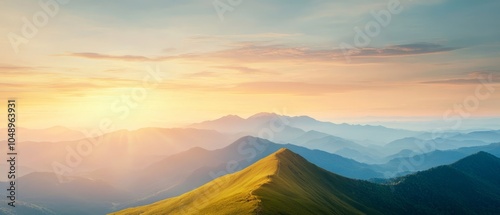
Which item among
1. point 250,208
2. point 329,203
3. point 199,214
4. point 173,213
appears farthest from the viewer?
point 173,213

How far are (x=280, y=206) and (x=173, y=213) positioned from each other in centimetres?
9637

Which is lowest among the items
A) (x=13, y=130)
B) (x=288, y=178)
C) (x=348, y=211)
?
(x=348, y=211)

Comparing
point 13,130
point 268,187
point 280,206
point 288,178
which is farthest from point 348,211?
point 13,130

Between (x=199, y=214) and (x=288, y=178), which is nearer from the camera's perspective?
(x=199, y=214)

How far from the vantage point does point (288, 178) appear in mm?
193125

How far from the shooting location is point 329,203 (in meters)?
187

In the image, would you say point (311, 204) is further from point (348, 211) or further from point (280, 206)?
point (348, 211)

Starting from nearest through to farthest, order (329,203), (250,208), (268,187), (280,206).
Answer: (250,208), (280,206), (268,187), (329,203)

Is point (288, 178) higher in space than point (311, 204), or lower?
higher

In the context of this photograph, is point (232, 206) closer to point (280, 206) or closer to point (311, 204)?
point (280, 206)

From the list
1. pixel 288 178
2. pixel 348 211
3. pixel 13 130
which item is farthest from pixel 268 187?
pixel 13 130

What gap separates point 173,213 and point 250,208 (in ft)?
326

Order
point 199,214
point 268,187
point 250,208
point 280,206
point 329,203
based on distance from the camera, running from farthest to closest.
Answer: point 329,203 < point 268,187 < point 199,214 < point 280,206 < point 250,208

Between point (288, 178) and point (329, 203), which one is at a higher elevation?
point (288, 178)
